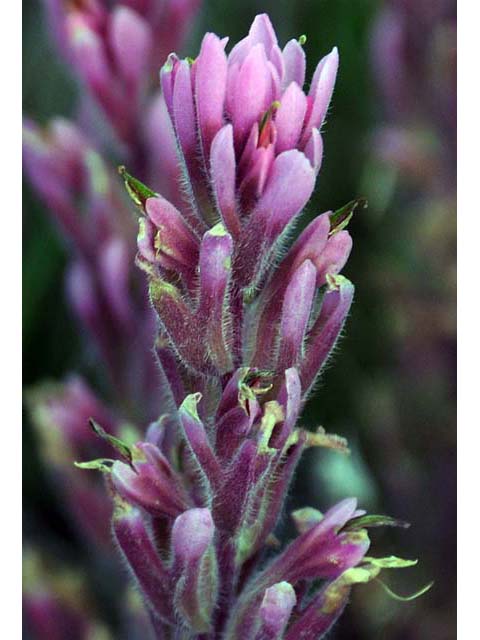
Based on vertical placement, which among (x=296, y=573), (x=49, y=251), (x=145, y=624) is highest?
(x=49, y=251)

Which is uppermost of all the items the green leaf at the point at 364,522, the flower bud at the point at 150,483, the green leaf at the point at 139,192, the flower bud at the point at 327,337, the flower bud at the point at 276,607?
the green leaf at the point at 139,192

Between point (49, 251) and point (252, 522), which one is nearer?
point (252, 522)

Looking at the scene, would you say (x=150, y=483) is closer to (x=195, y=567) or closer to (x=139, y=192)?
(x=195, y=567)

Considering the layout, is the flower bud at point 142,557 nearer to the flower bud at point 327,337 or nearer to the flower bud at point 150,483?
the flower bud at point 150,483

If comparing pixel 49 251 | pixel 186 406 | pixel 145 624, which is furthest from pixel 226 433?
pixel 49 251

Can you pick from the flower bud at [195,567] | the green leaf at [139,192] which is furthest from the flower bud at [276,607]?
the green leaf at [139,192]

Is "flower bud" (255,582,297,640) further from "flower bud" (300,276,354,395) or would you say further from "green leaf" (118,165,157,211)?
"green leaf" (118,165,157,211)
